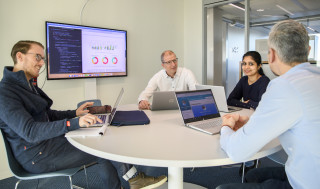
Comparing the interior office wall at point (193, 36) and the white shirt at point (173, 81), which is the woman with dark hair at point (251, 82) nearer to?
the white shirt at point (173, 81)

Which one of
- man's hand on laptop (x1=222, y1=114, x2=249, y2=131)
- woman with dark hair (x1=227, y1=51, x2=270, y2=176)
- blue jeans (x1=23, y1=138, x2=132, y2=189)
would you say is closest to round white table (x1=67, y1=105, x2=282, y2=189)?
man's hand on laptop (x1=222, y1=114, x2=249, y2=131)

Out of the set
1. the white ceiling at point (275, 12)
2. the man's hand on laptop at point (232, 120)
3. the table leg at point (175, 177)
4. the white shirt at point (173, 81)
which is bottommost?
the table leg at point (175, 177)

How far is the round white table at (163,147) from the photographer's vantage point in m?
1.17

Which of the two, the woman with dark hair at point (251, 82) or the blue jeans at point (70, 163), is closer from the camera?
the blue jeans at point (70, 163)

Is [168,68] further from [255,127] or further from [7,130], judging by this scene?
[255,127]

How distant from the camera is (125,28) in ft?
13.5

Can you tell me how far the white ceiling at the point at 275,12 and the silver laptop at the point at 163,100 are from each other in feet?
8.44

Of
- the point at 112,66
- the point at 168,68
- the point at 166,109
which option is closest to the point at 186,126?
the point at 166,109

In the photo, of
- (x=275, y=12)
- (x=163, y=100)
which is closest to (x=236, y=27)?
(x=275, y=12)

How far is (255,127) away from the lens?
107 cm

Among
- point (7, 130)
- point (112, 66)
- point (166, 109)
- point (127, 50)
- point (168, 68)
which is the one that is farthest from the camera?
point (127, 50)

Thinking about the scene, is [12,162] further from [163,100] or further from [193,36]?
[193,36]

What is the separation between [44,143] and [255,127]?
148cm

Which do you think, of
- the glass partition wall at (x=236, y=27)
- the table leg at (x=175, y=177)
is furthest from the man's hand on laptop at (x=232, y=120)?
the glass partition wall at (x=236, y=27)
